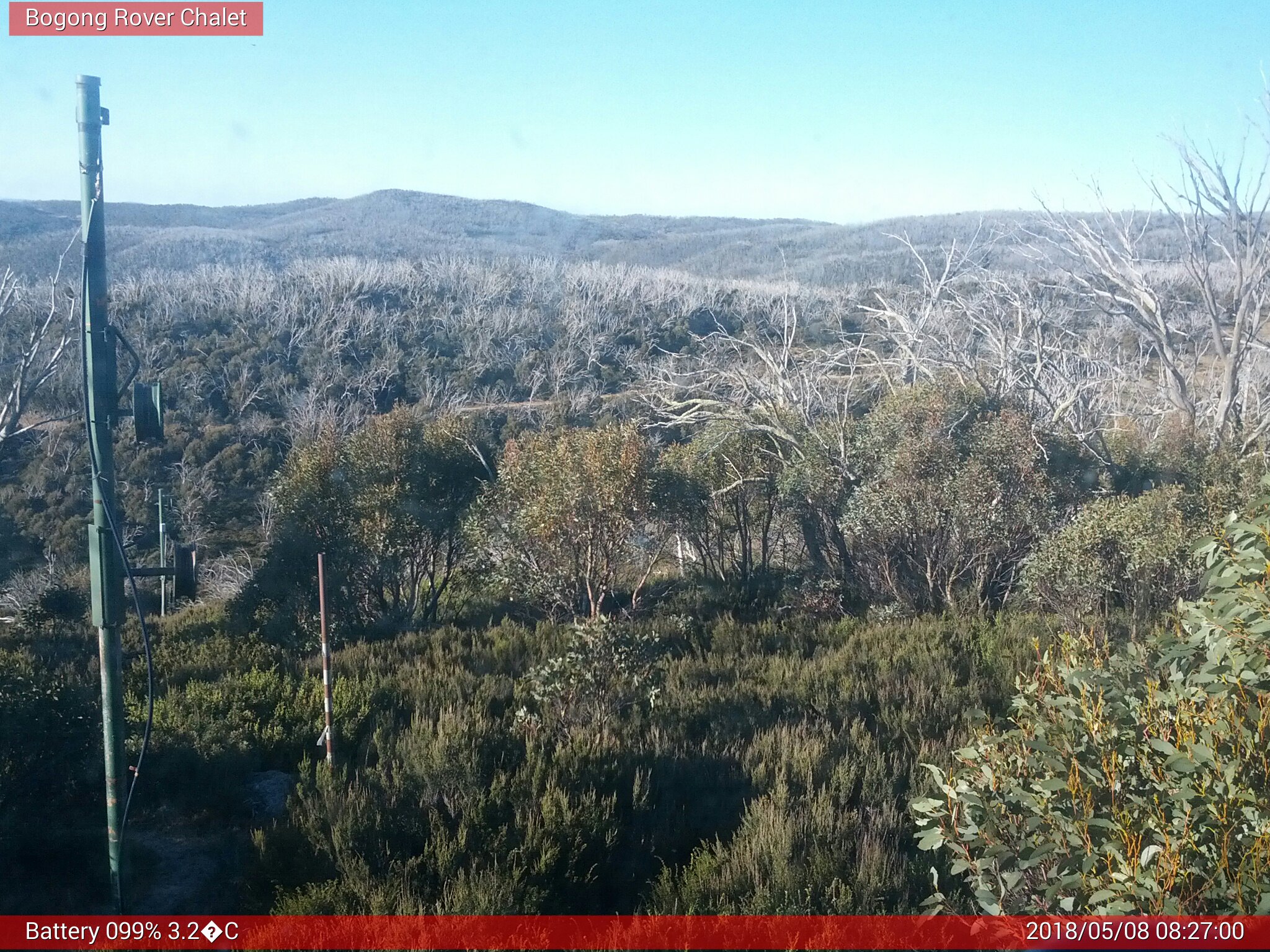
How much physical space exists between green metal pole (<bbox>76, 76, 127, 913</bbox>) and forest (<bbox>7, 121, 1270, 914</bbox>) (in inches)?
33.6

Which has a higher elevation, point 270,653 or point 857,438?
point 857,438

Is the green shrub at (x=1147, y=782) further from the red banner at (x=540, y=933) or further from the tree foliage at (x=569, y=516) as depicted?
the tree foliage at (x=569, y=516)

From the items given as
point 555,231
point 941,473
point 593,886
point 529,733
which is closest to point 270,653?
point 529,733

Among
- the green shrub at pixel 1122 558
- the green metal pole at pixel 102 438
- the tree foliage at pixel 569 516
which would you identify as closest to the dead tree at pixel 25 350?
the tree foliage at pixel 569 516

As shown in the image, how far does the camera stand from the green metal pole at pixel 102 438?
11.5 feet

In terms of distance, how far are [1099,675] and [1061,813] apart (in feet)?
1.66

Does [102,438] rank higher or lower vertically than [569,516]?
higher

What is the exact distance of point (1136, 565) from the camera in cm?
891

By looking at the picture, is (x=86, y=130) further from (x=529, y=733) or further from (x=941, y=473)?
(x=941, y=473)

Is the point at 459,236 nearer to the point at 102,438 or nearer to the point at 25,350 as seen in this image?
the point at 25,350

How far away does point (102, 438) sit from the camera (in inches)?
142

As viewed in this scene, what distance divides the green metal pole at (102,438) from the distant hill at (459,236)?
101ft

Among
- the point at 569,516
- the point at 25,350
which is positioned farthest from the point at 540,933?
the point at 25,350

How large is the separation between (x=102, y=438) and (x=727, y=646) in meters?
6.39
